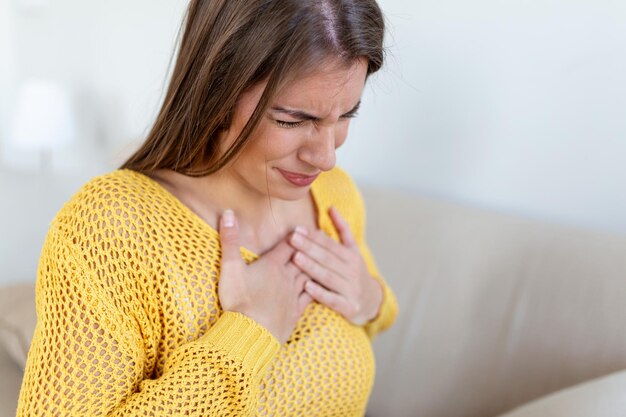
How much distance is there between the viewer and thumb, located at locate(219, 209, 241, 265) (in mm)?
956

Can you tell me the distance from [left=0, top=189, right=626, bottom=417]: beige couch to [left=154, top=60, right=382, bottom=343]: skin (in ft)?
0.82

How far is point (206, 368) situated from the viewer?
86cm

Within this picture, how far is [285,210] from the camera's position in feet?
3.69

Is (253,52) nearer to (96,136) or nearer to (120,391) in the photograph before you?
(120,391)

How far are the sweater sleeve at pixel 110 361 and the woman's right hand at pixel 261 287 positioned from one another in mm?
41

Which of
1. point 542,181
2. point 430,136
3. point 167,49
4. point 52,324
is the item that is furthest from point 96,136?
point 52,324

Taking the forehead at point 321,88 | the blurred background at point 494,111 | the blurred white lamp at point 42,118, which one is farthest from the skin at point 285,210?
the blurred white lamp at point 42,118

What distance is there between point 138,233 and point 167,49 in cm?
121

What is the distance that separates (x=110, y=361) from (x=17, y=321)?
48 cm

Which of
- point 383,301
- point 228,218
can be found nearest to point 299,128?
point 228,218

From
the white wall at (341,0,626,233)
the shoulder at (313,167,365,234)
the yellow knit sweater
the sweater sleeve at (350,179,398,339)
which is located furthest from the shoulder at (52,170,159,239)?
the white wall at (341,0,626,233)

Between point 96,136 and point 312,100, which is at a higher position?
point 312,100

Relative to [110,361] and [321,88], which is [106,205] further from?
[321,88]

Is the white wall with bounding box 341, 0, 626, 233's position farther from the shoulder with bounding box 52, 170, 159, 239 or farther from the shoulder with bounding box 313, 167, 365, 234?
the shoulder with bounding box 52, 170, 159, 239
